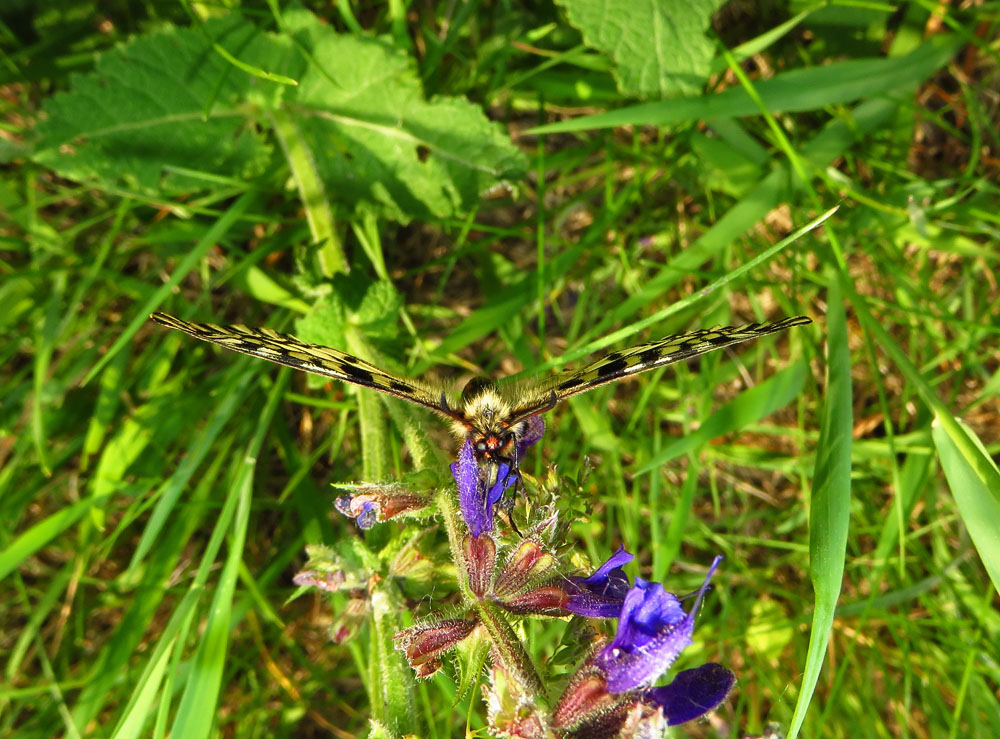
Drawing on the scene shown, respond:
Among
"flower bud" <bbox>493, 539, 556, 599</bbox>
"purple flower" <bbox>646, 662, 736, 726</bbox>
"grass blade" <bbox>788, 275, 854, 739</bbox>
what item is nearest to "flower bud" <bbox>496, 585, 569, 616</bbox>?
"flower bud" <bbox>493, 539, 556, 599</bbox>

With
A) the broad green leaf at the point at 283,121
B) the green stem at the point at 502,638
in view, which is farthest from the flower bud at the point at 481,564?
the broad green leaf at the point at 283,121

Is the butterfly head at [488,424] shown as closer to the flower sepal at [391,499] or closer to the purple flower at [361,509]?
the flower sepal at [391,499]

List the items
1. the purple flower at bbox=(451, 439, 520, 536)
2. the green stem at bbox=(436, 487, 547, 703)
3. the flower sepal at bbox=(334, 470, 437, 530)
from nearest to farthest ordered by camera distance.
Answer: the green stem at bbox=(436, 487, 547, 703) < the purple flower at bbox=(451, 439, 520, 536) < the flower sepal at bbox=(334, 470, 437, 530)

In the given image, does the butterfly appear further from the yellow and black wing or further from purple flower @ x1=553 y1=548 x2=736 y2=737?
purple flower @ x1=553 y1=548 x2=736 y2=737

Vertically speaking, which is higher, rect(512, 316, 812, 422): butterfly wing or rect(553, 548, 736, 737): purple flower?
rect(512, 316, 812, 422): butterfly wing

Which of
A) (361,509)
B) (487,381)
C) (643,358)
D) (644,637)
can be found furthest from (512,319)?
(644,637)
